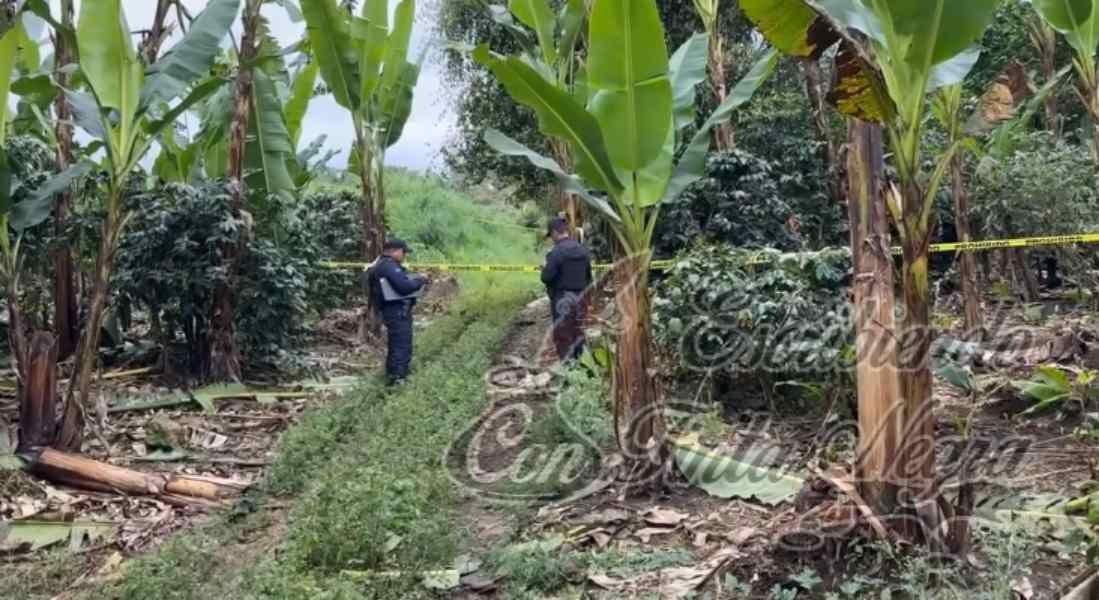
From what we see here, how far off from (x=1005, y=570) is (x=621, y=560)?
57.9 inches

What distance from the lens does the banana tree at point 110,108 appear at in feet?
18.4

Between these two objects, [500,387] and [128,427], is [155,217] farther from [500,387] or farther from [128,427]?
[500,387]

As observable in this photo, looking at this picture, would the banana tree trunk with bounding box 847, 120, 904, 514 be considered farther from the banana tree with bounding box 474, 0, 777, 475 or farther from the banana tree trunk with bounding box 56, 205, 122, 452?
the banana tree trunk with bounding box 56, 205, 122, 452

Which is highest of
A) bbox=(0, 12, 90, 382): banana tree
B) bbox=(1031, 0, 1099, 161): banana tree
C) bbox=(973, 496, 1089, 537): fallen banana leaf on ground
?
bbox=(1031, 0, 1099, 161): banana tree

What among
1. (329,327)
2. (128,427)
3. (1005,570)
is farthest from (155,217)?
(1005,570)

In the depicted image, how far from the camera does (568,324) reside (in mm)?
8164

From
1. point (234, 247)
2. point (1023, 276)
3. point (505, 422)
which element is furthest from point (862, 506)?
point (1023, 276)

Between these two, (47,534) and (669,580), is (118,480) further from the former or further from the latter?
(669,580)

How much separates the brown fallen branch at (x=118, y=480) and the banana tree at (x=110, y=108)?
0.30m

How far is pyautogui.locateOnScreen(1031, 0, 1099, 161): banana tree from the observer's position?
529 centimetres

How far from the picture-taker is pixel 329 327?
1193cm

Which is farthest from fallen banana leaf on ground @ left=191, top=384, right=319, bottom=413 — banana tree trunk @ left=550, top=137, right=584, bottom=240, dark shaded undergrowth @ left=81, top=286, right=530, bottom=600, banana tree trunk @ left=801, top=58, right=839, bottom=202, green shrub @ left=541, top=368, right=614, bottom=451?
banana tree trunk @ left=801, top=58, right=839, bottom=202

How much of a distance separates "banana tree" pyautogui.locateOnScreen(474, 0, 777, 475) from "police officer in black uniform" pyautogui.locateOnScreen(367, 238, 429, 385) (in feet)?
10.0

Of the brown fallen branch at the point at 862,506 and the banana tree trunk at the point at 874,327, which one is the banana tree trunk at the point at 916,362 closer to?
the banana tree trunk at the point at 874,327
